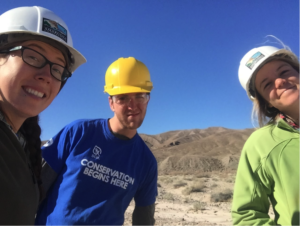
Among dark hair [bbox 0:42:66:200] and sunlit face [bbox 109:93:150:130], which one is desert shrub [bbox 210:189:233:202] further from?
dark hair [bbox 0:42:66:200]

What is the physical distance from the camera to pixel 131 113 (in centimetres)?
290

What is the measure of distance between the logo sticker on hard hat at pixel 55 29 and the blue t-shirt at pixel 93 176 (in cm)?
116

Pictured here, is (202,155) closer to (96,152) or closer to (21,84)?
(96,152)

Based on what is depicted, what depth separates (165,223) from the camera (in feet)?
24.6

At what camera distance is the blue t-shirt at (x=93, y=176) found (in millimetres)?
2457

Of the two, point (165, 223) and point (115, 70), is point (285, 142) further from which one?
point (165, 223)

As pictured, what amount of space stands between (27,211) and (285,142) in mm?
2293

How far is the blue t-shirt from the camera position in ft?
8.06

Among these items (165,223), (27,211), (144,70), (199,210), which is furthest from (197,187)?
(27,211)

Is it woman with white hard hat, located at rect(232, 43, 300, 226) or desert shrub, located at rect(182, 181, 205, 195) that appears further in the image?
desert shrub, located at rect(182, 181, 205, 195)

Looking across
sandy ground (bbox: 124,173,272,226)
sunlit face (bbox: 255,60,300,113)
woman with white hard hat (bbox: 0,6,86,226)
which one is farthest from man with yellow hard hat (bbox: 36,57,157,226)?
sandy ground (bbox: 124,173,272,226)

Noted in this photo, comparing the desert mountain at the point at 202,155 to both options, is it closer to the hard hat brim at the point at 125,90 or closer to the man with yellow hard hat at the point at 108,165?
the man with yellow hard hat at the point at 108,165

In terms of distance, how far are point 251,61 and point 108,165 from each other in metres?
2.14

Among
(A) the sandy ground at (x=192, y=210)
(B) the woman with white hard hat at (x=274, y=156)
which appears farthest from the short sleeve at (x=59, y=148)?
(A) the sandy ground at (x=192, y=210)
